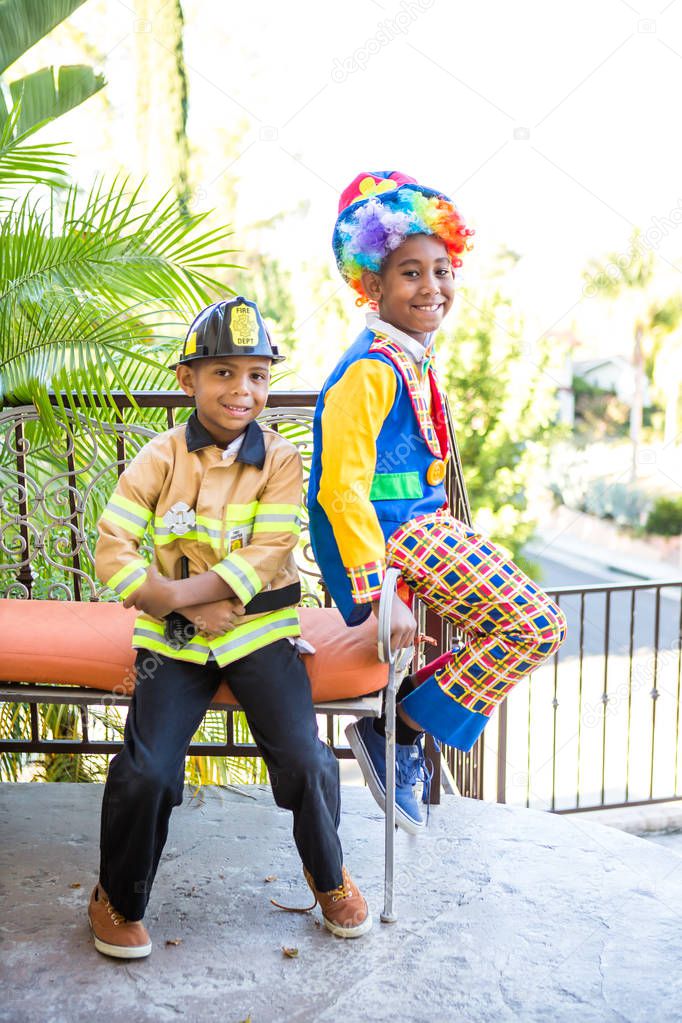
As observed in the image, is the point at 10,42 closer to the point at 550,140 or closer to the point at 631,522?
the point at 550,140

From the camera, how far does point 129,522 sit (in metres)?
2.23

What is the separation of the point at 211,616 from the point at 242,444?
0.42 m

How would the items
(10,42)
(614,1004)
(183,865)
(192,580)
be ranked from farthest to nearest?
(10,42) → (183,865) → (192,580) → (614,1004)

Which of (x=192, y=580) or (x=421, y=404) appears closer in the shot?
(x=192, y=580)

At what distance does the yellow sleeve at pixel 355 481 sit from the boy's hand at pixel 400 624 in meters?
0.06

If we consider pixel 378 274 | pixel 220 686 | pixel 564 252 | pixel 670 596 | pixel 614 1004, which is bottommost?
pixel 670 596

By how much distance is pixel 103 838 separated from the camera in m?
2.12

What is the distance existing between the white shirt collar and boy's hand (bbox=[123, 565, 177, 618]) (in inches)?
31.7

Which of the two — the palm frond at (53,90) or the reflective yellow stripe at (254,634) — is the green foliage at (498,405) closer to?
the palm frond at (53,90)

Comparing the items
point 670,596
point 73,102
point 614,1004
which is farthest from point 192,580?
point 670,596

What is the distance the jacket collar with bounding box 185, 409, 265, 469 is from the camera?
226 cm

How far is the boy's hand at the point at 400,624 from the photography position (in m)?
2.24

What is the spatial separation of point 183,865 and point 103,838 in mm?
526

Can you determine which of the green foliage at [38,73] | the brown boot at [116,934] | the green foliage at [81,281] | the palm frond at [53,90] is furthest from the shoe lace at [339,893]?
the palm frond at [53,90]
